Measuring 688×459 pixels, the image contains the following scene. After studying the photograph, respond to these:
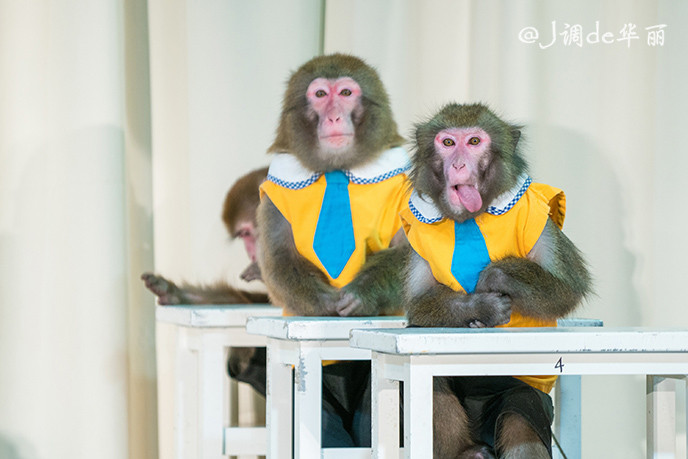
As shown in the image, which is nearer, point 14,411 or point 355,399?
point 355,399

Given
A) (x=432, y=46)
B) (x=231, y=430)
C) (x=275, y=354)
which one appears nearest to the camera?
(x=275, y=354)

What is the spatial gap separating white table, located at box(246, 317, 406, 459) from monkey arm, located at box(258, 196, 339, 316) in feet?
0.72

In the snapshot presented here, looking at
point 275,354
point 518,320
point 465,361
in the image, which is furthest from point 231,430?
point 465,361

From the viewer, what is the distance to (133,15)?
2527 millimetres

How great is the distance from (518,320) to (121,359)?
4.09 ft

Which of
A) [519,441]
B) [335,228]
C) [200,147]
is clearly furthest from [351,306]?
[200,147]

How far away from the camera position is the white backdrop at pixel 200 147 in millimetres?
2014

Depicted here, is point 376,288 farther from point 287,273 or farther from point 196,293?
point 196,293

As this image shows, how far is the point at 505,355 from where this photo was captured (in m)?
1.09

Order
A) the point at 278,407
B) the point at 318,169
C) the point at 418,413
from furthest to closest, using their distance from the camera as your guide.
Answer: the point at 318,169
the point at 278,407
the point at 418,413

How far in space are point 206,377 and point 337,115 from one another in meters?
0.59

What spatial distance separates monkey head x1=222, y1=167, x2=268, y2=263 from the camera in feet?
6.98

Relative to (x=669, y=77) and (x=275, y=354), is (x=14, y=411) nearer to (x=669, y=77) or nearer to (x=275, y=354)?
(x=275, y=354)

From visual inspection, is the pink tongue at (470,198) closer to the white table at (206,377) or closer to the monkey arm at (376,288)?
the monkey arm at (376,288)
